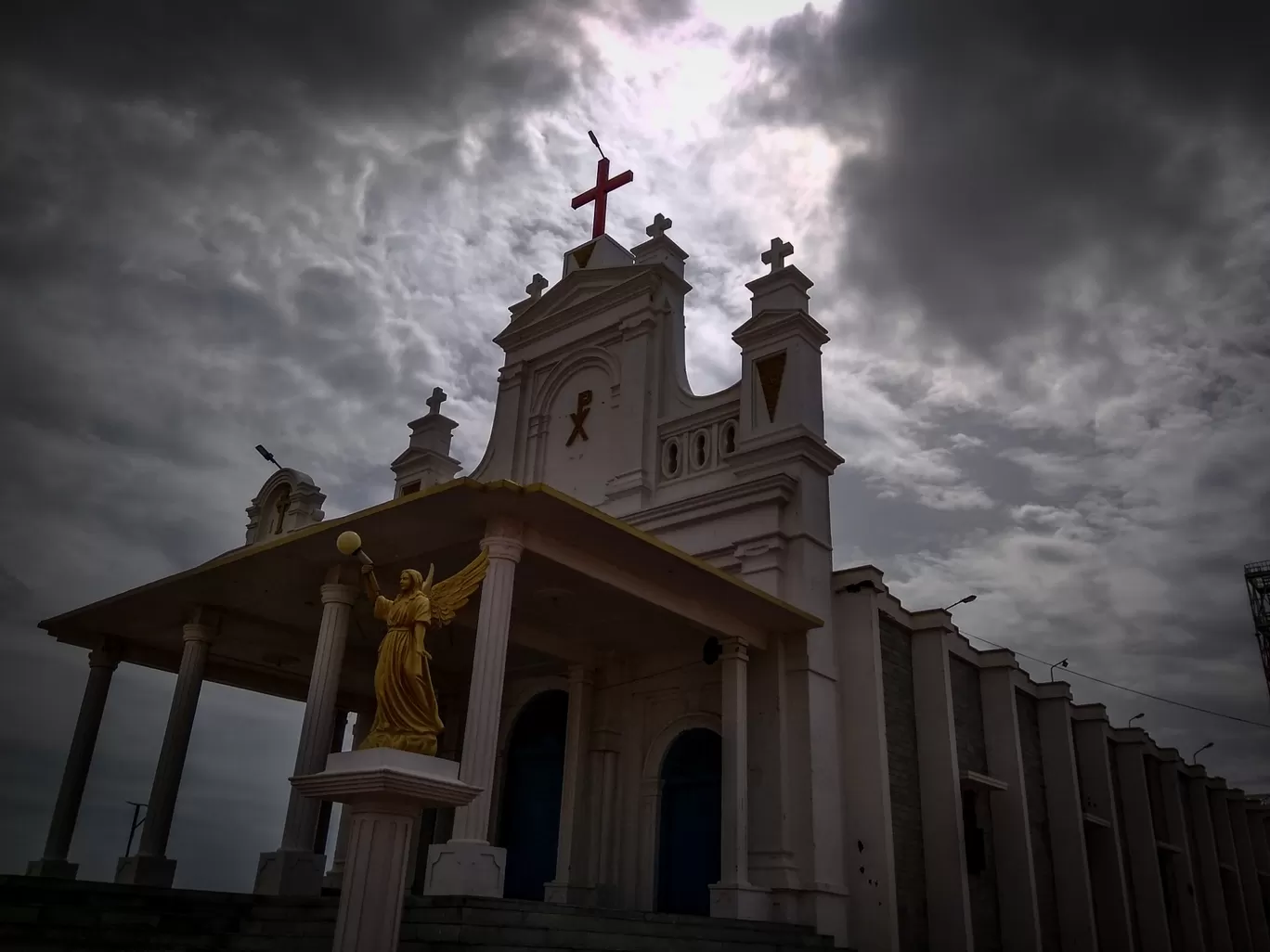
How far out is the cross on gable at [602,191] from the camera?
20.1 meters

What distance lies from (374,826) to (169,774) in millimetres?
8973

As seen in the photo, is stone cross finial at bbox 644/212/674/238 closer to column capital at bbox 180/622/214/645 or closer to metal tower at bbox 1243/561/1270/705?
column capital at bbox 180/622/214/645

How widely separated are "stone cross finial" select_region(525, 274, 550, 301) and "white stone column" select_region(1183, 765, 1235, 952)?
19566 mm

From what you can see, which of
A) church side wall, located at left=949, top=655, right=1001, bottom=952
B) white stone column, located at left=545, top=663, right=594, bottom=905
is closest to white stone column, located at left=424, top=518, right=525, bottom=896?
white stone column, located at left=545, top=663, right=594, bottom=905

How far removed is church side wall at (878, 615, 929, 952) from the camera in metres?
14.2

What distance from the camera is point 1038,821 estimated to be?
18.3 metres

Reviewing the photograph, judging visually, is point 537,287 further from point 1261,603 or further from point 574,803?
point 1261,603

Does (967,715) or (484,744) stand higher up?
(967,715)

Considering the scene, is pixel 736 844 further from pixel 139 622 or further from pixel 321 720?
pixel 139 622

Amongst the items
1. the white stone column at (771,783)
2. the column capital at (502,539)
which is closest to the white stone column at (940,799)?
the white stone column at (771,783)

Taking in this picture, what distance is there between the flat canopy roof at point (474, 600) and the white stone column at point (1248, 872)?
64.3ft

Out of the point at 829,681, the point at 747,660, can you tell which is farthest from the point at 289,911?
the point at 829,681

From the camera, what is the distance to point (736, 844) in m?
12.9

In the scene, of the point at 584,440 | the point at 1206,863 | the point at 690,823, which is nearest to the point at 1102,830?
the point at 1206,863
